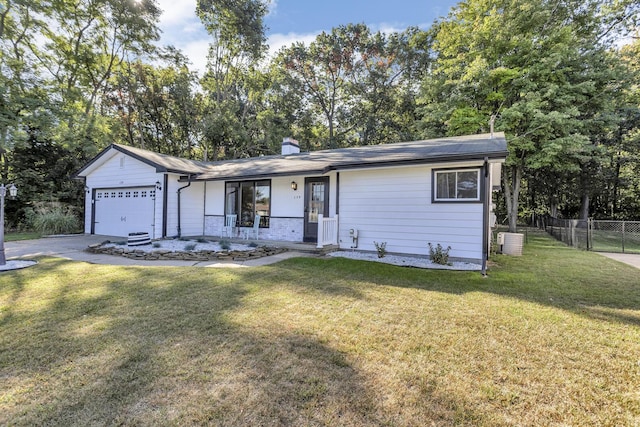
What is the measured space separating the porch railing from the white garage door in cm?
661

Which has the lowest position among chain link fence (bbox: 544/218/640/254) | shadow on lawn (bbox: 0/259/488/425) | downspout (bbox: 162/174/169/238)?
shadow on lawn (bbox: 0/259/488/425)

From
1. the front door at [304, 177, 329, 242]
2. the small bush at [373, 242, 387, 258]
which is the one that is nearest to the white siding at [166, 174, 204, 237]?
the front door at [304, 177, 329, 242]

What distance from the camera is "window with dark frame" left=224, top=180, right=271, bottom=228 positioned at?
10109mm

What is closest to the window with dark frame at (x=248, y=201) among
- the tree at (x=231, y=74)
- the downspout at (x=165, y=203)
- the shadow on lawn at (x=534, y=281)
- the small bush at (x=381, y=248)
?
the downspout at (x=165, y=203)

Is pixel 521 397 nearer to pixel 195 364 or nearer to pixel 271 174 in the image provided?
pixel 195 364

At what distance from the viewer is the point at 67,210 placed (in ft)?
48.5

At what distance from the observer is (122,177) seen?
11.7 m

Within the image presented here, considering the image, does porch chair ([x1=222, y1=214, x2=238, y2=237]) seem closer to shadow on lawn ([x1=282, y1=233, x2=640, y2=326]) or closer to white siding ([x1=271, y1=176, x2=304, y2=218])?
white siding ([x1=271, y1=176, x2=304, y2=218])

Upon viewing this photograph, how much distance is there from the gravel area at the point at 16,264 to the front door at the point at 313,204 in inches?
258

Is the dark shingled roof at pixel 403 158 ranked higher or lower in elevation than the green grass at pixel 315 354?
higher

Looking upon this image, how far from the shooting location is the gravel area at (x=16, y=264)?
6.07 m

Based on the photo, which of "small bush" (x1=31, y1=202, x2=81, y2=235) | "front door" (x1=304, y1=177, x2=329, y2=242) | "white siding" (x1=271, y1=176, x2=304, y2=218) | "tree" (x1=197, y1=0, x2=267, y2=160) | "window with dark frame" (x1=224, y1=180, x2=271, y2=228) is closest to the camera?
"front door" (x1=304, y1=177, x2=329, y2=242)

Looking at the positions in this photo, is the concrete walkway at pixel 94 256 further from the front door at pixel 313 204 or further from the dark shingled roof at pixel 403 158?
the dark shingled roof at pixel 403 158

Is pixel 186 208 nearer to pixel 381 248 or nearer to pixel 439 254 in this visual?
pixel 381 248
